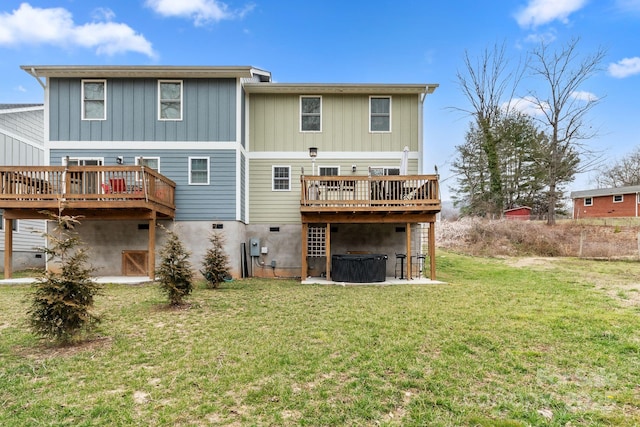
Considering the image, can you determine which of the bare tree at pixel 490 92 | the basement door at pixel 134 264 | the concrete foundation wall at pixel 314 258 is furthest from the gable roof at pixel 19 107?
the bare tree at pixel 490 92

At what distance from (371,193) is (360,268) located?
7.20 ft

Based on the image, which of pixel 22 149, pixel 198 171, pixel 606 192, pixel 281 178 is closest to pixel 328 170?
pixel 281 178

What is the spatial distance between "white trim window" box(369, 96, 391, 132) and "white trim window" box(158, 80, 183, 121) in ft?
20.6

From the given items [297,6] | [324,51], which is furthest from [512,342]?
[324,51]

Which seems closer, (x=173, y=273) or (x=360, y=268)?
(x=173, y=273)

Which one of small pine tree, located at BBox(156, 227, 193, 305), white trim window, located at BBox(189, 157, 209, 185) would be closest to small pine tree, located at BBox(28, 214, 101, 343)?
small pine tree, located at BBox(156, 227, 193, 305)

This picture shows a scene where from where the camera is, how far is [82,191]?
9.77 m

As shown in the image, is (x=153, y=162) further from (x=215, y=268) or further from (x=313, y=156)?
(x=313, y=156)

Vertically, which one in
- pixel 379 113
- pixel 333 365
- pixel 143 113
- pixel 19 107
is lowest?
pixel 333 365

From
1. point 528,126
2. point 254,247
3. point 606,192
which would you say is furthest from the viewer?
point 606,192

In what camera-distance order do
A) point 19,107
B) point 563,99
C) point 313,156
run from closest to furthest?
point 313,156 → point 19,107 → point 563,99

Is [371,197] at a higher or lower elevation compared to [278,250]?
higher

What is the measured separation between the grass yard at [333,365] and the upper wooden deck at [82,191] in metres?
3.25

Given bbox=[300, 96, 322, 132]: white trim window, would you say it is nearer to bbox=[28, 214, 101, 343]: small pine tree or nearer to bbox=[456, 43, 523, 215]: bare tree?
bbox=[28, 214, 101, 343]: small pine tree
